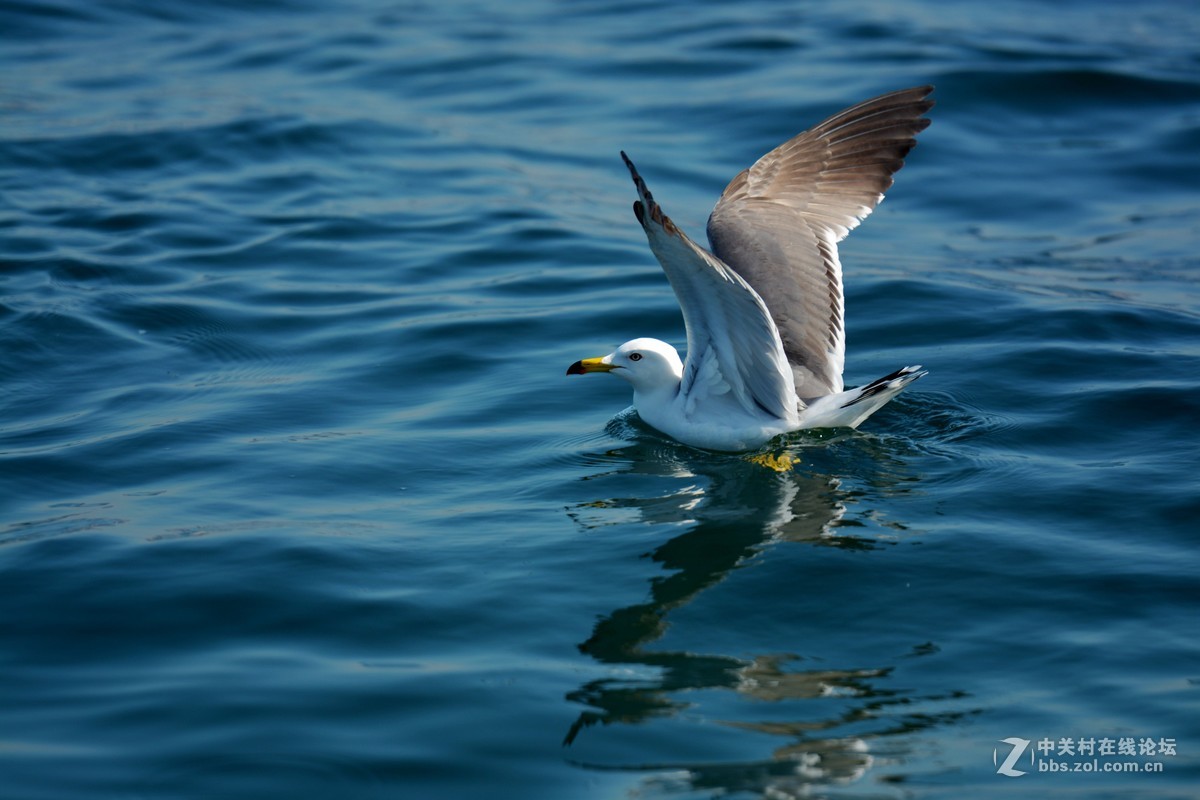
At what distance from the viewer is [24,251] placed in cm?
1159

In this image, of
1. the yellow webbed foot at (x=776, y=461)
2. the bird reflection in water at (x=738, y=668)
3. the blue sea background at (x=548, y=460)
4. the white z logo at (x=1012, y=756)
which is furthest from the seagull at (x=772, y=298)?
the white z logo at (x=1012, y=756)

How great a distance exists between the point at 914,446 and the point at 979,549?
4.63 ft

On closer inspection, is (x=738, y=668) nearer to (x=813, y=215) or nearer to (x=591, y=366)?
(x=591, y=366)

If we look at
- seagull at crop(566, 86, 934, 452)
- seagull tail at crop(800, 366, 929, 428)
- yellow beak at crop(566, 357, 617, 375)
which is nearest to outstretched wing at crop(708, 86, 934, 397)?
seagull at crop(566, 86, 934, 452)

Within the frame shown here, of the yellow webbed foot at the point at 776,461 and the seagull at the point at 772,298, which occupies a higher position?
the seagull at the point at 772,298

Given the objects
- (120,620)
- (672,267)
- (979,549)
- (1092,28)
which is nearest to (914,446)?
(979,549)

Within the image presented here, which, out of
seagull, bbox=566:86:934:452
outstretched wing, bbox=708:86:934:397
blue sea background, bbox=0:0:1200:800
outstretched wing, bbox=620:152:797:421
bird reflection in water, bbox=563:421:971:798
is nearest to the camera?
bird reflection in water, bbox=563:421:971:798

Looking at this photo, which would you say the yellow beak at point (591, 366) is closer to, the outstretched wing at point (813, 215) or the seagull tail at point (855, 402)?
the outstretched wing at point (813, 215)

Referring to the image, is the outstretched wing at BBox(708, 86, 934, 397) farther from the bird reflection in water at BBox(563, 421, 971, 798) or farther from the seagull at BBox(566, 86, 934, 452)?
the bird reflection in water at BBox(563, 421, 971, 798)

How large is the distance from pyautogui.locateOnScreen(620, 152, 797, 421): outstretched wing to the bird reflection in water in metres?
0.47

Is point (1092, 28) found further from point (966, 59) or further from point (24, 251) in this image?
point (24, 251)

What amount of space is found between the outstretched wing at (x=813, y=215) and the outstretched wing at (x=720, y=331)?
1.49 ft

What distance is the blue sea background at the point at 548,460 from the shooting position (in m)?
5.12

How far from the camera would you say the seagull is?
7125 mm
